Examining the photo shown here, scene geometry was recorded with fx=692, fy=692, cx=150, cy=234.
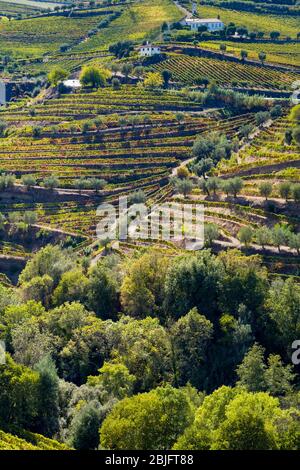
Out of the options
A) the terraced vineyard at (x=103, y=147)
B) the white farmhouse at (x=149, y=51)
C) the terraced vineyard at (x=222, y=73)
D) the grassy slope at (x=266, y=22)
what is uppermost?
the grassy slope at (x=266, y=22)

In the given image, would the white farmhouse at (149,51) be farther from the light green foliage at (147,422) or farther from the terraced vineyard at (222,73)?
the light green foliage at (147,422)

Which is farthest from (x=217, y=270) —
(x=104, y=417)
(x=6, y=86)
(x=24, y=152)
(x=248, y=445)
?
(x=6, y=86)

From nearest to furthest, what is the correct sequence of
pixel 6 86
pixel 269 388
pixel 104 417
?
pixel 104 417 < pixel 269 388 < pixel 6 86

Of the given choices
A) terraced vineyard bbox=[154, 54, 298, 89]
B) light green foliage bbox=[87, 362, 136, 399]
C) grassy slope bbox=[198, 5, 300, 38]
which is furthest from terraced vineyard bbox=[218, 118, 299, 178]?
grassy slope bbox=[198, 5, 300, 38]

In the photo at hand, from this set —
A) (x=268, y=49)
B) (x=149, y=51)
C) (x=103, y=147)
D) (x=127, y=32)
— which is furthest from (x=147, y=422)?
(x=127, y=32)

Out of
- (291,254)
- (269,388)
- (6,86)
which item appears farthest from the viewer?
(6,86)

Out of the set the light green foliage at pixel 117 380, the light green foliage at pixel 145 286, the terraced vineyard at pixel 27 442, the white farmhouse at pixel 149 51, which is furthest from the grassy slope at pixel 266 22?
the terraced vineyard at pixel 27 442

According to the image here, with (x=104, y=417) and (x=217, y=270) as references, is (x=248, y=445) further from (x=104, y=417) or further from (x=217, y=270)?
(x=217, y=270)
